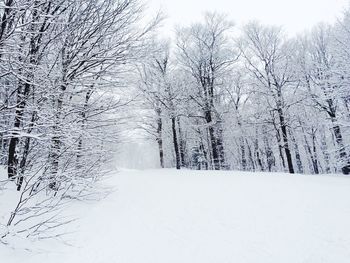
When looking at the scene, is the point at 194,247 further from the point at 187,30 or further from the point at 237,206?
the point at 187,30

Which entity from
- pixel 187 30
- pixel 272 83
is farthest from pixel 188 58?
pixel 272 83

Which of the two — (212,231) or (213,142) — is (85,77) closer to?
(212,231)

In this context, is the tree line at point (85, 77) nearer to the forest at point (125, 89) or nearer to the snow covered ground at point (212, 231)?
the forest at point (125, 89)

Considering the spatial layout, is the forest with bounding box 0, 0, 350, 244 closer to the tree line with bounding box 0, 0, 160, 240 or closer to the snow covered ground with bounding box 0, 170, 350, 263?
the tree line with bounding box 0, 0, 160, 240

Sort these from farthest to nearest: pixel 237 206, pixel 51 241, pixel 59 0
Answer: pixel 237 206
pixel 59 0
pixel 51 241

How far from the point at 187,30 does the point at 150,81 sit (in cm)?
542

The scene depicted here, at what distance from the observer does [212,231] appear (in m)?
4.43

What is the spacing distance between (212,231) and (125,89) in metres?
4.46

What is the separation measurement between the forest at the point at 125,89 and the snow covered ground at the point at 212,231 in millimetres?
592

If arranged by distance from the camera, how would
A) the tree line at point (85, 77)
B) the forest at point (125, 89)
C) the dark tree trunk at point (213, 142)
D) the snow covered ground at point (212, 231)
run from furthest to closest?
the dark tree trunk at point (213, 142), the tree line at point (85, 77), the forest at point (125, 89), the snow covered ground at point (212, 231)

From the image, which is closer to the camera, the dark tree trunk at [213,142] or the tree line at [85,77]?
the tree line at [85,77]

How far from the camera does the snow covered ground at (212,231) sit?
11.3ft

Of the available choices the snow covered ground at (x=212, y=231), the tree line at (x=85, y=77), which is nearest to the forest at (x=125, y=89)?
the tree line at (x=85, y=77)

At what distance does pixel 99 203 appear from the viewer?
6613mm
